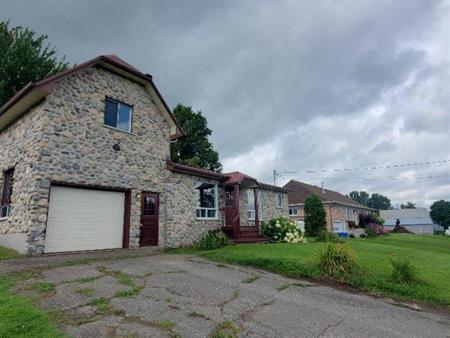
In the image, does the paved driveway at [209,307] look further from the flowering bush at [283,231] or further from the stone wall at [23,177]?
the flowering bush at [283,231]

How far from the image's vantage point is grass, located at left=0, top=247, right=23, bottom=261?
8.41 m

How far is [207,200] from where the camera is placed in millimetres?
15109

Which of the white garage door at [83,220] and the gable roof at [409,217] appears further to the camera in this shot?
the gable roof at [409,217]

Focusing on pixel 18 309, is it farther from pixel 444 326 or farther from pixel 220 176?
pixel 220 176

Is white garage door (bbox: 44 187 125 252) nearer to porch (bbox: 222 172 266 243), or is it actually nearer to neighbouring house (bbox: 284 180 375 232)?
porch (bbox: 222 172 266 243)

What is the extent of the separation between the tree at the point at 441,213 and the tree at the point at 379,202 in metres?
37.3

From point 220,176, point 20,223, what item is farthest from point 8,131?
point 220,176

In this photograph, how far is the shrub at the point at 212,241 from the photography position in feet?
41.1

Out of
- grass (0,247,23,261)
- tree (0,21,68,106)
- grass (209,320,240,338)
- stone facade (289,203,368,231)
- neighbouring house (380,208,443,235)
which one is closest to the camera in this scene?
grass (209,320,240,338)

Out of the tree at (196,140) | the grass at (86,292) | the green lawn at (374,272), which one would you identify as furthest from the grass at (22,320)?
the tree at (196,140)

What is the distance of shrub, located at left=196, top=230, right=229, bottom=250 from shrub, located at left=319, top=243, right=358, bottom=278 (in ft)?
18.5

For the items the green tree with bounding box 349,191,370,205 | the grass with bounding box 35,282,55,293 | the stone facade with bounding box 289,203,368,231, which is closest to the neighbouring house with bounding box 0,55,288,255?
the grass with bounding box 35,282,55,293

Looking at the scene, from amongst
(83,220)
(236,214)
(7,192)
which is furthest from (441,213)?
(7,192)

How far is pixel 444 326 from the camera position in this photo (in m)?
4.87
